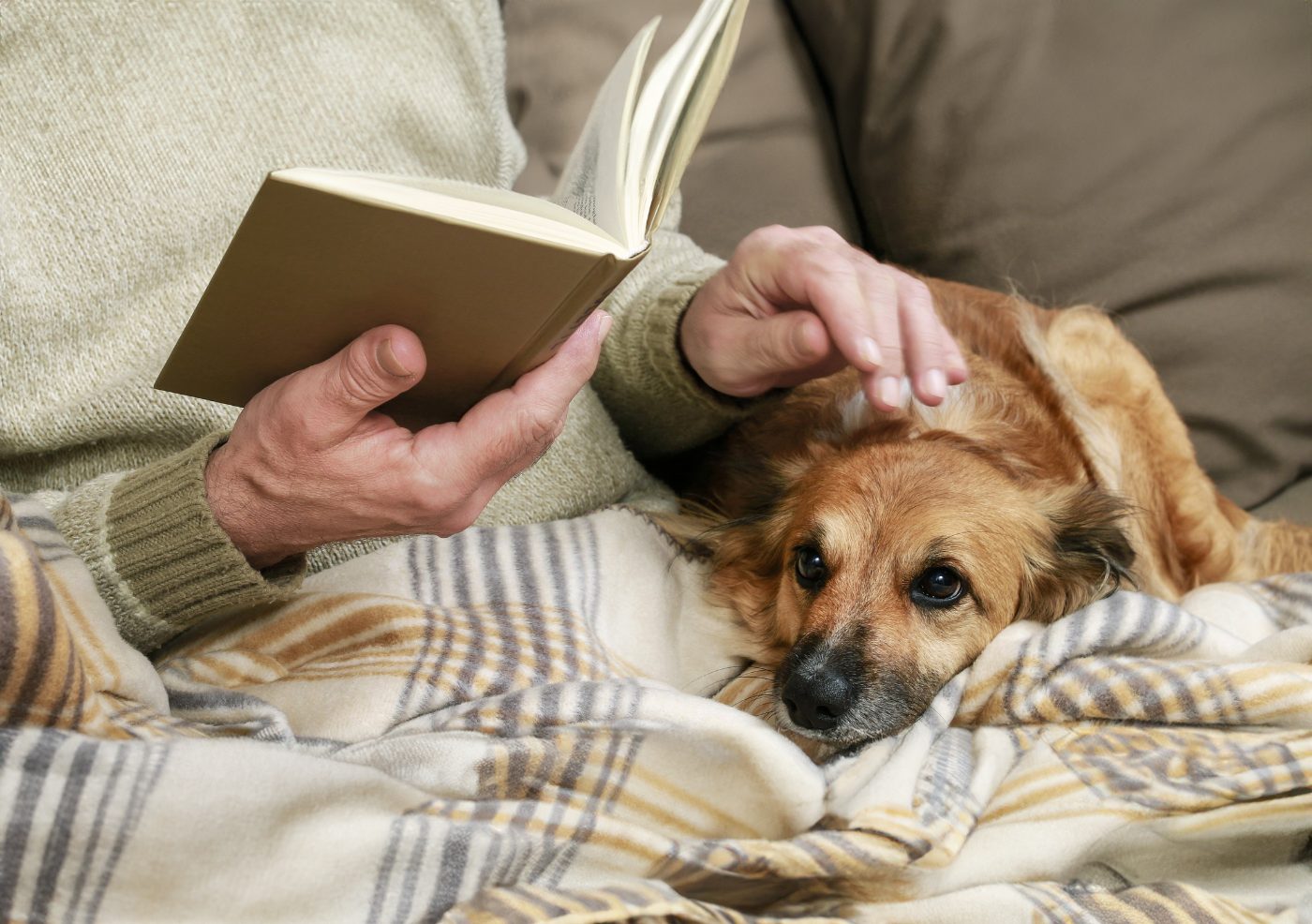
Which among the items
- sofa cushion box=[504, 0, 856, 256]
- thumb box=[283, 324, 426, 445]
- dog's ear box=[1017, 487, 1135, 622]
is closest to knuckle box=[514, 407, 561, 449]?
thumb box=[283, 324, 426, 445]

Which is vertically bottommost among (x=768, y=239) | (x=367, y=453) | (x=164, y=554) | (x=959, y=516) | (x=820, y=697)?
(x=820, y=697)

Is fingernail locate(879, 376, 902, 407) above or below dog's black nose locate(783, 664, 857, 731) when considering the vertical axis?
above

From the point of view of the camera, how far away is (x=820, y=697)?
116 centimetres

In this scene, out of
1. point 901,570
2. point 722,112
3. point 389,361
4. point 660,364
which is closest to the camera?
point 389,361

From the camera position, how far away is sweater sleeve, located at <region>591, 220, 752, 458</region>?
1.41 m

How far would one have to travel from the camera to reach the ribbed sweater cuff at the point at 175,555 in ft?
3.33

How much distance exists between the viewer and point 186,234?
4.08ft

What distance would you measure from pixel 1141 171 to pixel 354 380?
134cm

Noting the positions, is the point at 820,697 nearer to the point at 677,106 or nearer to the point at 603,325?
the point at 603,325

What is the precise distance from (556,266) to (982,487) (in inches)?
31.0

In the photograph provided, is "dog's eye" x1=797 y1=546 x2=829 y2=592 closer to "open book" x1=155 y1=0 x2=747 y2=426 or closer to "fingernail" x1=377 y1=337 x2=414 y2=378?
"open book" x1=155 y1=0 x2=747 y2=426

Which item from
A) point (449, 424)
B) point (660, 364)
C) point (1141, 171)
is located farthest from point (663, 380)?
point (1141, 171)

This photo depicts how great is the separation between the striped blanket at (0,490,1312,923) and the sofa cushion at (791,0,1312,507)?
22.8 inches

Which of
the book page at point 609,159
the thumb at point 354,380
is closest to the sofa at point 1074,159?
the book page at point 609,159
